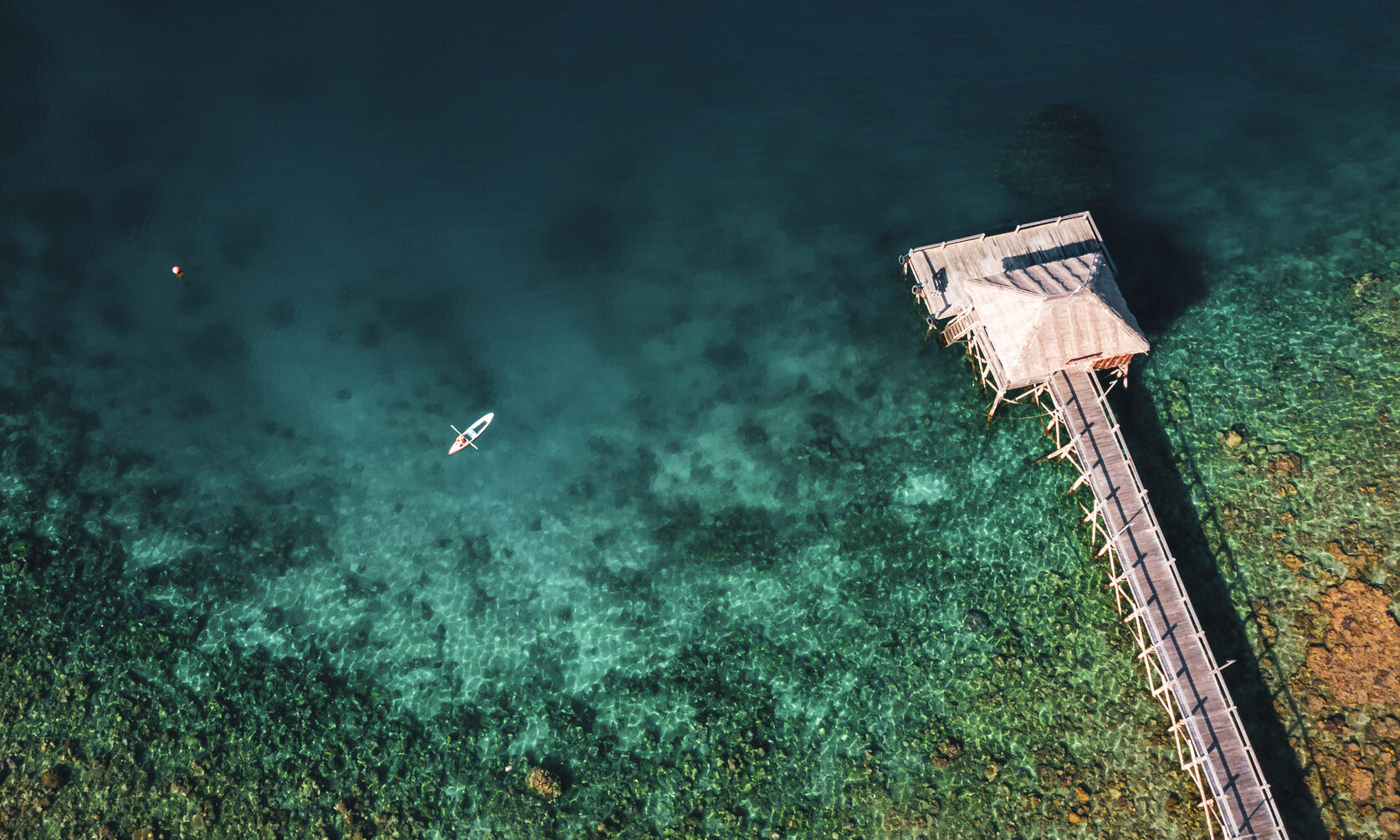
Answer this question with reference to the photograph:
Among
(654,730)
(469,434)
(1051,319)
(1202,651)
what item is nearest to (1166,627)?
(1202,651)

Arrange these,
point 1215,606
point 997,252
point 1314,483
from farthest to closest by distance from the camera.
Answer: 1. point 997,252
2. point 1314,483
3. point 1215,606

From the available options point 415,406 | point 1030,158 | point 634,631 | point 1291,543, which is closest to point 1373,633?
point 1291,543

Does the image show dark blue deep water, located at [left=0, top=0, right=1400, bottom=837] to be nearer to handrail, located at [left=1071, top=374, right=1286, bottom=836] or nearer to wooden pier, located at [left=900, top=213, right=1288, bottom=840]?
wooden pier, located at [left=900, top=213, right=1288, bottom=840]

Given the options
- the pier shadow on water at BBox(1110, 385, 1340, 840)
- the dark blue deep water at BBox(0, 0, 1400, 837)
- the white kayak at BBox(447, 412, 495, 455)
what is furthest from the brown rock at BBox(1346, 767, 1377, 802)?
the white kayak at BBox(447, 412, 495, 455)

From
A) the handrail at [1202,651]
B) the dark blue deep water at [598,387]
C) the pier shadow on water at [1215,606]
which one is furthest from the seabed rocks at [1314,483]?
the handrail at [1202,651]

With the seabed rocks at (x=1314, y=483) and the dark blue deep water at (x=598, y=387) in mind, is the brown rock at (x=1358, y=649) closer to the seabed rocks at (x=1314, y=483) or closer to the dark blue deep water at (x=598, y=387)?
the seabed rocks at (x=1314, y=483)

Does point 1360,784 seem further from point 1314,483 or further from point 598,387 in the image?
point 598,387
